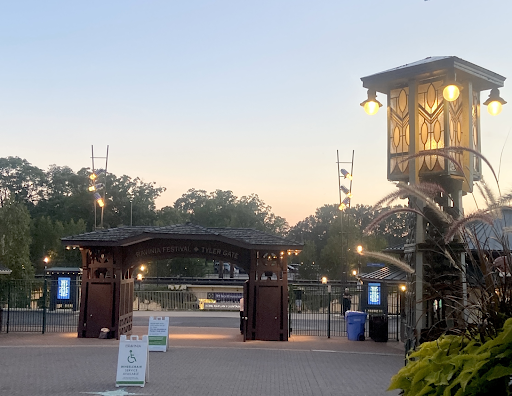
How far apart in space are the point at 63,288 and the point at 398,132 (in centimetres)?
1897

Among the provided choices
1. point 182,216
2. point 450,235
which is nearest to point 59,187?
point 182,216

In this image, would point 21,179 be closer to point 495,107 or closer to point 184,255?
point 184,255

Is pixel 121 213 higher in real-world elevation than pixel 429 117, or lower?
higher

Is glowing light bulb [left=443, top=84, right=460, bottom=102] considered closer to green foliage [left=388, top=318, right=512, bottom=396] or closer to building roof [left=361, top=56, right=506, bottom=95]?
building roof [left=361, top=56, right=506, bottom=95]

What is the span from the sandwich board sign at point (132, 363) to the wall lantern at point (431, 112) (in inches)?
245

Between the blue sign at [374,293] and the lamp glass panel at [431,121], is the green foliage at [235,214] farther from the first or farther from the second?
the lamp glass panel at [431,121]

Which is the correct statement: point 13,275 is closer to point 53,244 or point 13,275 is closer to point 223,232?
point 53,244

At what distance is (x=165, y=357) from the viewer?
17016 millimetres

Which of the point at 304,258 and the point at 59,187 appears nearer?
the point at 304,258

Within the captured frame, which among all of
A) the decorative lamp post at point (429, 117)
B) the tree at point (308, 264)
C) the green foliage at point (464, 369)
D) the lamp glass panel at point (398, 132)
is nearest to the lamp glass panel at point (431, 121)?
the decorative lamp post at point (429, 117)

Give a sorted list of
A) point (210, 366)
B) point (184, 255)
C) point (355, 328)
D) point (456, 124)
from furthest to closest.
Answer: point (355, 328) < point (184, 255) < point (210, 366) < point (456, 124)

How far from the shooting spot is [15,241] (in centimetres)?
4100

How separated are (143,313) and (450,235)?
3067 centimetres

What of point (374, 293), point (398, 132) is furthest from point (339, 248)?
point (398, 132)
